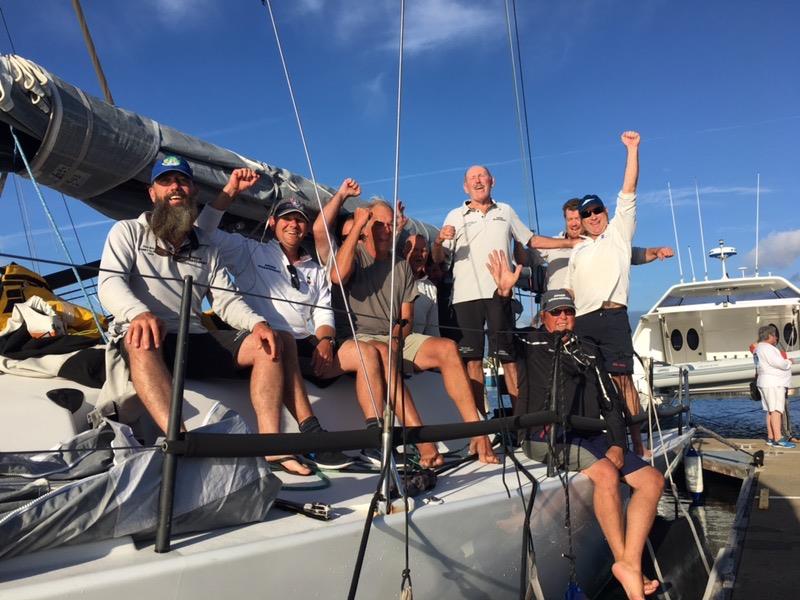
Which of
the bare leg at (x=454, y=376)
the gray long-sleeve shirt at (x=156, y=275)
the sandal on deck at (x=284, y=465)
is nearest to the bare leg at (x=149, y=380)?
the gray long-sleeve shirt at (x=156, y=275)

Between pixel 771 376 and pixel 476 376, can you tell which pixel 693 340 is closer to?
pixel 771 376

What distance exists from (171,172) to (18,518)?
1916mm

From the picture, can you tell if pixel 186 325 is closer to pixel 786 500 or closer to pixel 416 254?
pixel 416 254

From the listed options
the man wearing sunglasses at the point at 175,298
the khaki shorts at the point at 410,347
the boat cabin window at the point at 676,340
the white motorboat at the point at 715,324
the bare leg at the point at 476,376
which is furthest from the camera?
the boat cabin window at the point at 676,340

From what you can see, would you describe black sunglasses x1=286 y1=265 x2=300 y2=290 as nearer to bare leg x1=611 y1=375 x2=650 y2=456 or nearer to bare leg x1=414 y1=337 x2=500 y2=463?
bare leg x1=414 y1=337 x2=500 y2=463

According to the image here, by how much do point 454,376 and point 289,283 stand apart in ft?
3.65

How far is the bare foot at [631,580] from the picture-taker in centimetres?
341

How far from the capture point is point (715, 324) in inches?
750

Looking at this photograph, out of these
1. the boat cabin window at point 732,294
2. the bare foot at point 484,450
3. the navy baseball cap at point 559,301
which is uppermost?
the boat cabin window at point 732,294

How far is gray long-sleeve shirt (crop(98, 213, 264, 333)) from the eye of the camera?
9.97 feet

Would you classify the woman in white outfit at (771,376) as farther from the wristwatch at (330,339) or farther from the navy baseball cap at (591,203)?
the wristwatch at (330,339)

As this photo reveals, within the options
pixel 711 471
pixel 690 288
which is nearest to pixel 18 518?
pixel 711 471

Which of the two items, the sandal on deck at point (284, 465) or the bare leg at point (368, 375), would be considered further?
the bare leg at point (368, 375)

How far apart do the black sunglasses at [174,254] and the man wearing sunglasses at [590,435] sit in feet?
6.25
